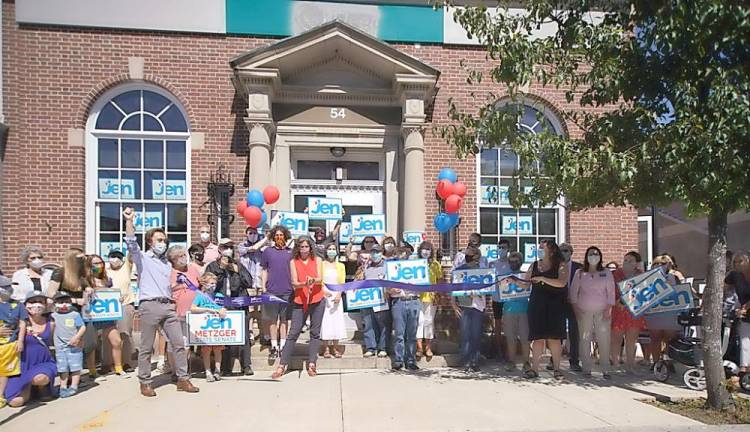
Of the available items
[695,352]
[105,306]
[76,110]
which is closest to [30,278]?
[105,306]

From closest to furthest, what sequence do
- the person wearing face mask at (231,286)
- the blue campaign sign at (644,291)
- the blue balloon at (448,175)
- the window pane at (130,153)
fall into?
1. the person wearing face mask at (231,286)
2. the blue campaign sign at (644,291)
3. the blue balloon at (448,175)
4. the window pane at (130,153)

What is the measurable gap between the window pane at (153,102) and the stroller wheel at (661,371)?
31.0 feet

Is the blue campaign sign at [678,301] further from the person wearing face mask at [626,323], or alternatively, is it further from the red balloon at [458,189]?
the red balloon at [458,189]

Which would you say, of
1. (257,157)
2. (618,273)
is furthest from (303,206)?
A: (618,273)

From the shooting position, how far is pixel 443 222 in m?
9.73

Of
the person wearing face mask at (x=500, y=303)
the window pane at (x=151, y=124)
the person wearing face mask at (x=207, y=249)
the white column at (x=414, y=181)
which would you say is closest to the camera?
the person wearing face mask at (x=500, y=303)

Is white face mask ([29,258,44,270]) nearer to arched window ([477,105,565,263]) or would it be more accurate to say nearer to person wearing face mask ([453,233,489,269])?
person wearing face mask ([453,233,489,269])

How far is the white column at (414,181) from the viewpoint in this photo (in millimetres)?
10070

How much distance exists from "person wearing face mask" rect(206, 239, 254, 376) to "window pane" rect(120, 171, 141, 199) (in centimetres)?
382

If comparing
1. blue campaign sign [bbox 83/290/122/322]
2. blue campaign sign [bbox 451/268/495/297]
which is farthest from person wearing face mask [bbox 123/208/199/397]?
blue campaign sign [bbox 451/268/495/297]

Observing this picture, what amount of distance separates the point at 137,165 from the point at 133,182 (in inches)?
13.1

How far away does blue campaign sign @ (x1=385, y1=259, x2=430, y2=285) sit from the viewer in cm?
755

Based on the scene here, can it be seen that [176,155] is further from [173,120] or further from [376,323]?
[376,323]

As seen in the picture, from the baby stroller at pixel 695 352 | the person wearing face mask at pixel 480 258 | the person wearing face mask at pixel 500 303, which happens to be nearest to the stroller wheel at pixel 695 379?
the baby stroller at pixel 695 352
